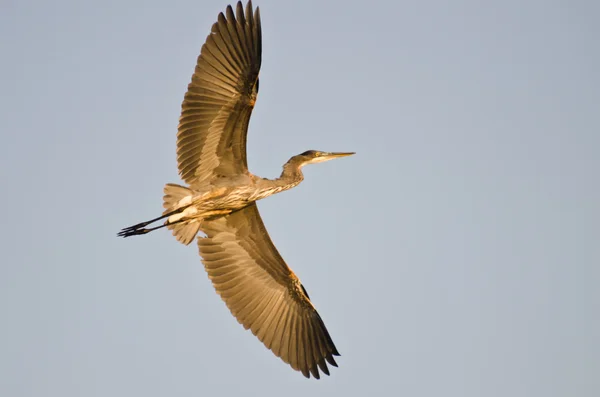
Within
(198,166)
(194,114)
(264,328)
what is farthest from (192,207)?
(264,328)

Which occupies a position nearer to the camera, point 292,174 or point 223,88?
point 223,88

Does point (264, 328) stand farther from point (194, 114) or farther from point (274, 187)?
point (194, 114)

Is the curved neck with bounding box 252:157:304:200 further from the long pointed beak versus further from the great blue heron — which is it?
the long pointed beak

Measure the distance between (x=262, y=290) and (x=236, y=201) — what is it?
179cm

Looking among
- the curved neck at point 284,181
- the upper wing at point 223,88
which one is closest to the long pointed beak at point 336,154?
the curved neck at point 284,181

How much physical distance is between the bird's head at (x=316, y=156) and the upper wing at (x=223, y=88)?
55.4 inches

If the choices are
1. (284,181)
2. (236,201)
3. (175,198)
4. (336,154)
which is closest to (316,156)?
(336,154)

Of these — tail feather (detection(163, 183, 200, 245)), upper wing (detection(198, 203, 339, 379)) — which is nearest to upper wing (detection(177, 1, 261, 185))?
tail feather (detection(163, 183, 200, 245))

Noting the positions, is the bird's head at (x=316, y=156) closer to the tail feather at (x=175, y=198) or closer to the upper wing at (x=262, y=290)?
the upper wing at (x=262, y=290)

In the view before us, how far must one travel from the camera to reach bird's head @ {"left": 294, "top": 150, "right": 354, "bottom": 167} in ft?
46.8

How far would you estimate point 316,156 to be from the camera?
14.5 meters

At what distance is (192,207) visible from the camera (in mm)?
13328

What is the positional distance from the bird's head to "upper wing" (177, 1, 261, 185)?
1407 mm

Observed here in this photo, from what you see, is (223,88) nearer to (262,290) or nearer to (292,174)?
(292,174)
